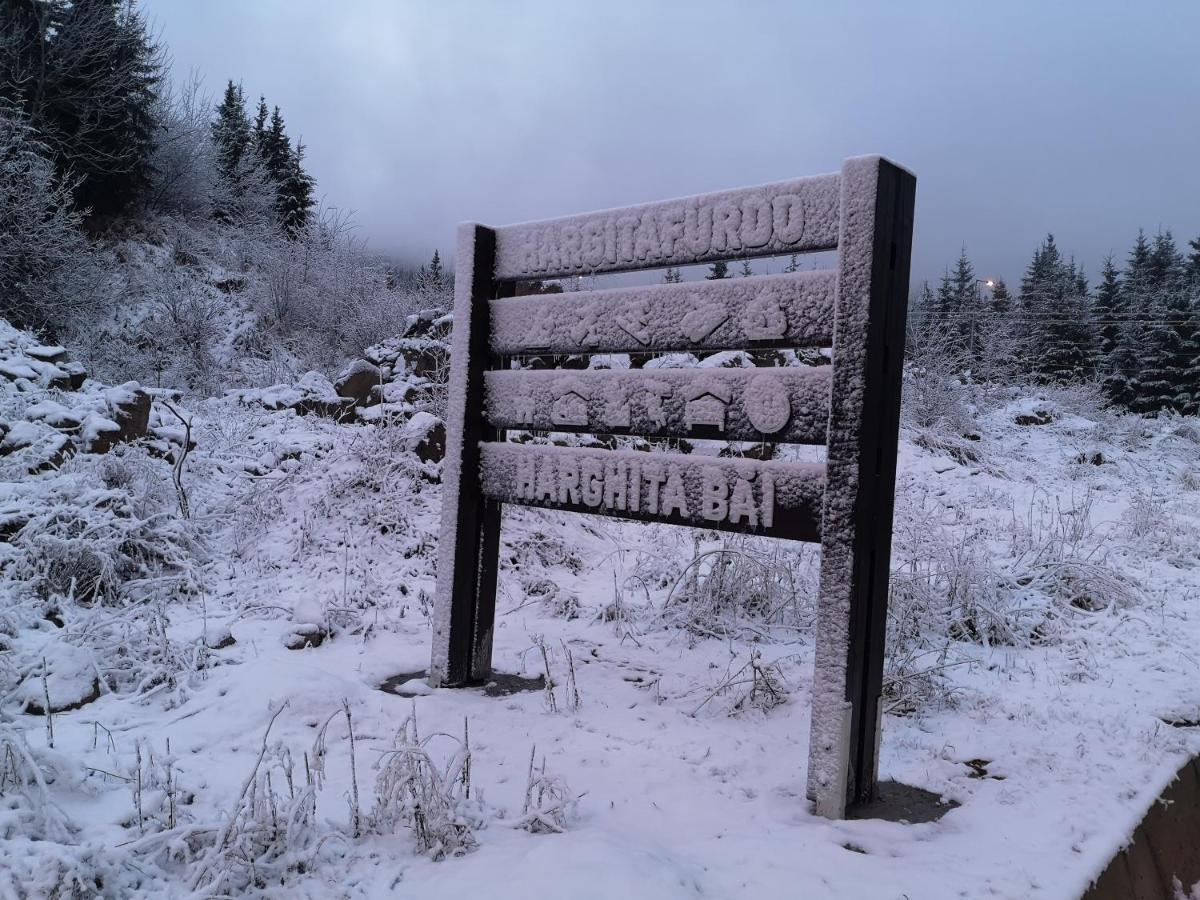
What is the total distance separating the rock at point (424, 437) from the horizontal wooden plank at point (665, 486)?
12.1ft

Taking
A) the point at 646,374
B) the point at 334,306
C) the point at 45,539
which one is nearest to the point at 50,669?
the point at 45,539

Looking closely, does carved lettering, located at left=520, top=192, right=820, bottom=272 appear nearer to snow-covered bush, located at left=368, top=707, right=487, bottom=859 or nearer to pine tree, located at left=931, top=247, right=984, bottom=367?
snow-covered bush, located at left=368, top=707, right=487, bottom=859

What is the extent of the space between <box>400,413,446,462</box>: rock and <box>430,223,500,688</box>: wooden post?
3.53m

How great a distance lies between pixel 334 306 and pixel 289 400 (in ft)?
37.0

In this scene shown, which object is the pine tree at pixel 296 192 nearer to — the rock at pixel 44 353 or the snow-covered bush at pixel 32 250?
the snow-covered bush at pixel 32 250

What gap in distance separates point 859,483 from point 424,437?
5.74 metres

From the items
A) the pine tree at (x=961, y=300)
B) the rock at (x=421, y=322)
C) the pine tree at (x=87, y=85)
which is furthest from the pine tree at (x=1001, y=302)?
the pine tree at (x=87, y=85)

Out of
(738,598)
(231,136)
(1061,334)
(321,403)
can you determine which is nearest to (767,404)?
(738,598)

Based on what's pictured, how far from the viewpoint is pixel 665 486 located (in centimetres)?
342

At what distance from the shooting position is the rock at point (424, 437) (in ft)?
25.2

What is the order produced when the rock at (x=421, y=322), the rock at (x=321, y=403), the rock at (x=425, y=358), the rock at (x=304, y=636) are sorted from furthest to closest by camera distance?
the rock at (x=421, y=322)
the rock at (x=321, y=403)
the rock at (x=425, y=358)
the rock at (x=304, y=636)

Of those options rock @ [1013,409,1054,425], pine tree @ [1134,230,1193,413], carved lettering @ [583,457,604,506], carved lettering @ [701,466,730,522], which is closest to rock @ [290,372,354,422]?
carved lettering @ [583,457,604,506]

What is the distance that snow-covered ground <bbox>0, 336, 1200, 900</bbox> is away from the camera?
7.47 ft

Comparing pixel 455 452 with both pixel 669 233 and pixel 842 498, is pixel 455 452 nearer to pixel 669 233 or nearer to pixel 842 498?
pixel 669 233
